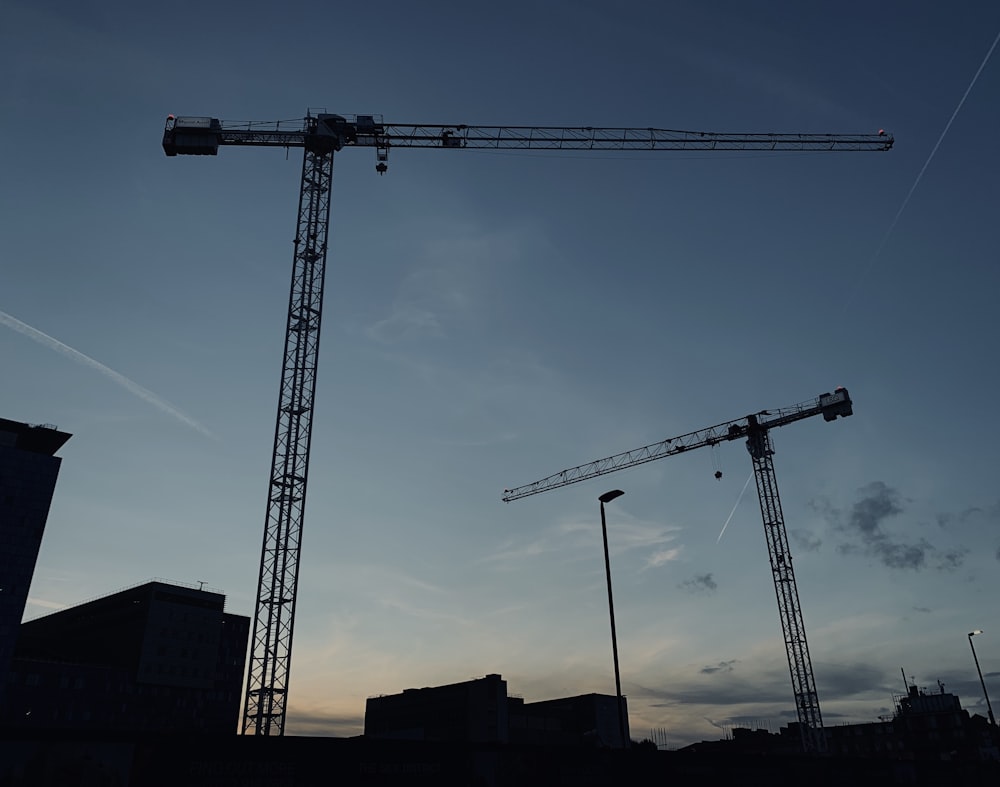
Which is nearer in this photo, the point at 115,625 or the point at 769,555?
the point at 769,555

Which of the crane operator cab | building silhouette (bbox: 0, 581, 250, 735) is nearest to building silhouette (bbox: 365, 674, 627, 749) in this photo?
building silhouette (bbox: 0, 581, 250, 735)

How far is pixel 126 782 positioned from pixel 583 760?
1831 cm

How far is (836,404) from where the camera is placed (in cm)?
11981

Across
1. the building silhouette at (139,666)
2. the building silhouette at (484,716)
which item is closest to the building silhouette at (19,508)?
the building silhouette at (139,666)

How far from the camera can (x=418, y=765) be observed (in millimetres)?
26656

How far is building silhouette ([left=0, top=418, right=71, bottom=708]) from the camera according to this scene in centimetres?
10638

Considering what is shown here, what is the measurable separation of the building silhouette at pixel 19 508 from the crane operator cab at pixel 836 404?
403 ft

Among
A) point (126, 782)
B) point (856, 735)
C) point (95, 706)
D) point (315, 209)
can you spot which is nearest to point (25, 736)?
point (126, 782)

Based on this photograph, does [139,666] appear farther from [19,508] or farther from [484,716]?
[484,716]

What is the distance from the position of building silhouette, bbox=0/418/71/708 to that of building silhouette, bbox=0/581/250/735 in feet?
26.9

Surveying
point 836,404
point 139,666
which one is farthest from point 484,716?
point 836,404

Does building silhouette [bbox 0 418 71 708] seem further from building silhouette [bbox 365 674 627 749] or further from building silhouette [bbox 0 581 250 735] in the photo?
building silhouette [bbox 365 674 627 749]

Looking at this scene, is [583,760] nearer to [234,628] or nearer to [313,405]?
[313,405]

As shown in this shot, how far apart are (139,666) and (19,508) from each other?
32936 mm
